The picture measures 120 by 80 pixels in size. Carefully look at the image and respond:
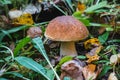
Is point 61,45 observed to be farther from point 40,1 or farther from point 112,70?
point 40,1

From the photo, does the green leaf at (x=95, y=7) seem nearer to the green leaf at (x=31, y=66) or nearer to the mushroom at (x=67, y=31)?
the mushroom at (x=67, y=31)

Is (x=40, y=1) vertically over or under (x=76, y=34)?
over

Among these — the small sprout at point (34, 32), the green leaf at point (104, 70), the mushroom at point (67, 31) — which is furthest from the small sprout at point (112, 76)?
the small sprout at point (34, 32)

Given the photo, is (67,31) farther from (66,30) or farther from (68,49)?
(68,49)

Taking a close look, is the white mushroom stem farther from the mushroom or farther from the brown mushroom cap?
the brown mushroom cap

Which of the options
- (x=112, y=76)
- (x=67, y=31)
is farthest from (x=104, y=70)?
(x=67, y=31)

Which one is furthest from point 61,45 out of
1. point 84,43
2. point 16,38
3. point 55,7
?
point 55,7
